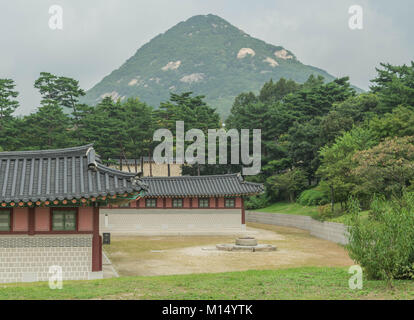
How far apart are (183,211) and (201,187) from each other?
98.5 inches

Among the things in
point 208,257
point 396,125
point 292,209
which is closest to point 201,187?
point 292,209

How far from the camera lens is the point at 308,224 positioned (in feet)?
121

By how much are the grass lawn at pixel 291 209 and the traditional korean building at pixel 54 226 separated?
2571cm

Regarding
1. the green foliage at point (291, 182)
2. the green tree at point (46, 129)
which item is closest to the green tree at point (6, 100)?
the green tree at point (46, 129)

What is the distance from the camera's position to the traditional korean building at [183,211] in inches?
1460

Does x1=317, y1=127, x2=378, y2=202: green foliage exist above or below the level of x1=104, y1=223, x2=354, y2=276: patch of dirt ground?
above

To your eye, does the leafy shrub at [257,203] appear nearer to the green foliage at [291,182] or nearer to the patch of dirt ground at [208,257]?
the green foliage at [291,182]

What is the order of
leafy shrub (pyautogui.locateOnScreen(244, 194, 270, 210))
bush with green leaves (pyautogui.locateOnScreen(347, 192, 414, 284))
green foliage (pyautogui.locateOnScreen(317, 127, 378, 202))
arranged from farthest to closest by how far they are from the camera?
1. leafy shrub (pyautogui.locateOnScreen(244, 194, 270, 210))
2. green foliage (pyautogui.locateOnScreen(317, 127, 378, 202))
3. bush with green leaves (pyautogui.locateOnScreen(347, 192, 414, 284))

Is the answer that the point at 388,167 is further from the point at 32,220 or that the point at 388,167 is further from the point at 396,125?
the point at 32,220

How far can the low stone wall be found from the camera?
28562 millimetres

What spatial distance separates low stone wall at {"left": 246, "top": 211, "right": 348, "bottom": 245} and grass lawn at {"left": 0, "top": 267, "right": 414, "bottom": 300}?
9.06 metres

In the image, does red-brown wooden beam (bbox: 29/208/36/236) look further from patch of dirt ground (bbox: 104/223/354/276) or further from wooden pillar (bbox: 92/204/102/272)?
patch of dirt ground (bbox: 104/223/354/276)

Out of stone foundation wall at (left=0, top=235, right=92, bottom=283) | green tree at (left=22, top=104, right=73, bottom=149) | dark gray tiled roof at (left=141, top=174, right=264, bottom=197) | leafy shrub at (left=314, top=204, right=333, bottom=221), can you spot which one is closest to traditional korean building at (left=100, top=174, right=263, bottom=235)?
dark gray tiled roof at (left=141, top=174, right=264, bottom=197)
